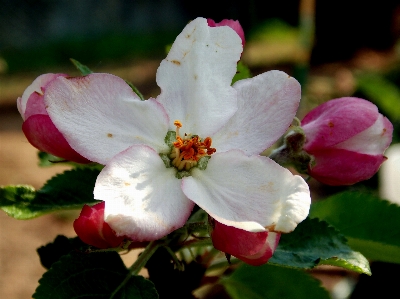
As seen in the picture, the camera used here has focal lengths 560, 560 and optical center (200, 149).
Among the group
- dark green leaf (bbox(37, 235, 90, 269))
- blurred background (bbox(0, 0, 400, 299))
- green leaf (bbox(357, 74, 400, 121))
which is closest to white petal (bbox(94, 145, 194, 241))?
dark green leaf (bbox(37, 235, 90, 269))

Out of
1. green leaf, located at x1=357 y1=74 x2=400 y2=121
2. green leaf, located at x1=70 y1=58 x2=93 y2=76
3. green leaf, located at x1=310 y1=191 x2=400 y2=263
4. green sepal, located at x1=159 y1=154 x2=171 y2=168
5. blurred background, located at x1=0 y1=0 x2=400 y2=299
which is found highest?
green leaf, located at x1=70 y1=58 x2=93 y2=76

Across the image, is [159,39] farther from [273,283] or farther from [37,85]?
[37,85]

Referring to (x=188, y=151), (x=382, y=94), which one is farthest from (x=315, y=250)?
(x=382, y=94)

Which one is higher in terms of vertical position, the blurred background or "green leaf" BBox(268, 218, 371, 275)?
"green leaf" BBox(268, 218, 371, 275)

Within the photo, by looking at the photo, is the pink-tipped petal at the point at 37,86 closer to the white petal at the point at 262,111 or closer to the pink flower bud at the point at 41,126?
the pink flower bud at the point at 41,126

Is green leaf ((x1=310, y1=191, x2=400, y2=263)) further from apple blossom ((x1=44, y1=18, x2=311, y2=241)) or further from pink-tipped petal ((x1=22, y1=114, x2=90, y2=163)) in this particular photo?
pink-tipped petal ((x1=22, y1=114, x2=90, y2=163))

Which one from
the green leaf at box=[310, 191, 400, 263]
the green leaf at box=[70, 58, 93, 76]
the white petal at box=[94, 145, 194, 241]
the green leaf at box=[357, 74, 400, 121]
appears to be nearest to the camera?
the white petal at box=[94, 145, 194, 241]

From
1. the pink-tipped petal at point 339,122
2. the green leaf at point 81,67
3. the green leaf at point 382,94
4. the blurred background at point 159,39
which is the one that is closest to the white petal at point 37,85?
the green leaf at point 81,67
